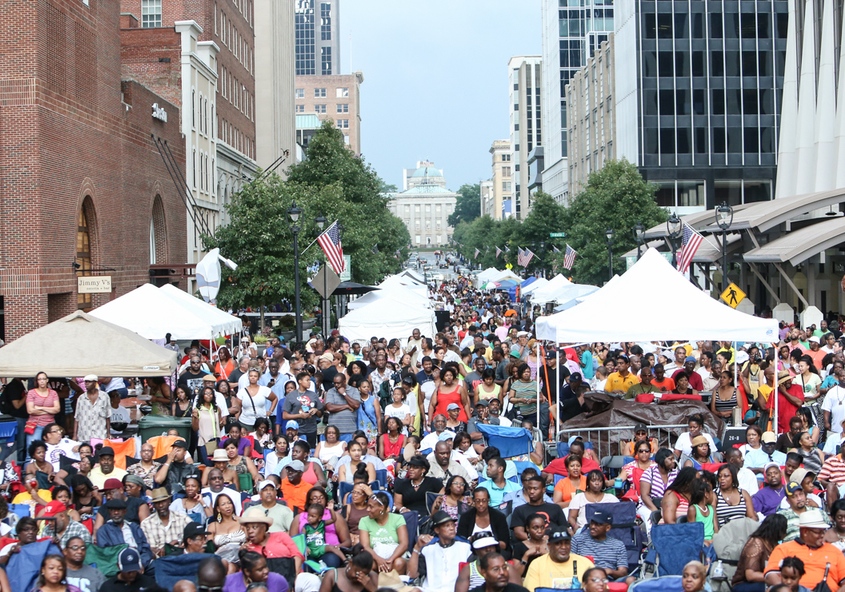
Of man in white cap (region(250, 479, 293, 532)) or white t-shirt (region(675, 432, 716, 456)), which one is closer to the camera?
man in white cap (region(250, 479, 293, 532))

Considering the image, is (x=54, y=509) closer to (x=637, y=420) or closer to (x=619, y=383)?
(x=637, y=420)

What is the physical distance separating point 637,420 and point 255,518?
6.53m

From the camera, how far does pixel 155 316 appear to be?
71.7 feet

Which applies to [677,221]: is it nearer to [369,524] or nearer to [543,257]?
[369,524]

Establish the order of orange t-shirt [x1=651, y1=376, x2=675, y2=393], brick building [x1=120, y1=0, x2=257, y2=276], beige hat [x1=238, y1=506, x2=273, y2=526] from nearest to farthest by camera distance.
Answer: beige hat [x1=238, y1=506, x2=273, y2=526] → orange t-shirt [x1=651, y1=376, x2=675, y2=393] → brick building [x1=120, y1=0, x2=257, y2=276]

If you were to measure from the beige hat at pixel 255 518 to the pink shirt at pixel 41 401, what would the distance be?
6.79 m

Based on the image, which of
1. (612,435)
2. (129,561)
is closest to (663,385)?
(612,435)

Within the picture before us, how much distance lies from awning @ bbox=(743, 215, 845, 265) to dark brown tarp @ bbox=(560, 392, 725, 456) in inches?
828

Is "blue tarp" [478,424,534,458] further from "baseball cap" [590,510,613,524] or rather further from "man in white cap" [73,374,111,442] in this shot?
"man in white cap" [73,374,111,442]

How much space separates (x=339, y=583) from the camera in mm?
9211

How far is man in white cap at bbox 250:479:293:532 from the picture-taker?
10626mm

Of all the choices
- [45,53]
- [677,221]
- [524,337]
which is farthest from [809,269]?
[45,53]

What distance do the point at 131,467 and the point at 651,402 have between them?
7.08 m

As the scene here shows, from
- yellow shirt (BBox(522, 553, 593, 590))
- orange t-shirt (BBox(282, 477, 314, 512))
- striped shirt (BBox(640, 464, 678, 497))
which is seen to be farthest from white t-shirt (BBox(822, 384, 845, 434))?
yellow shirt (BBox(522, 553, 593, 590))
